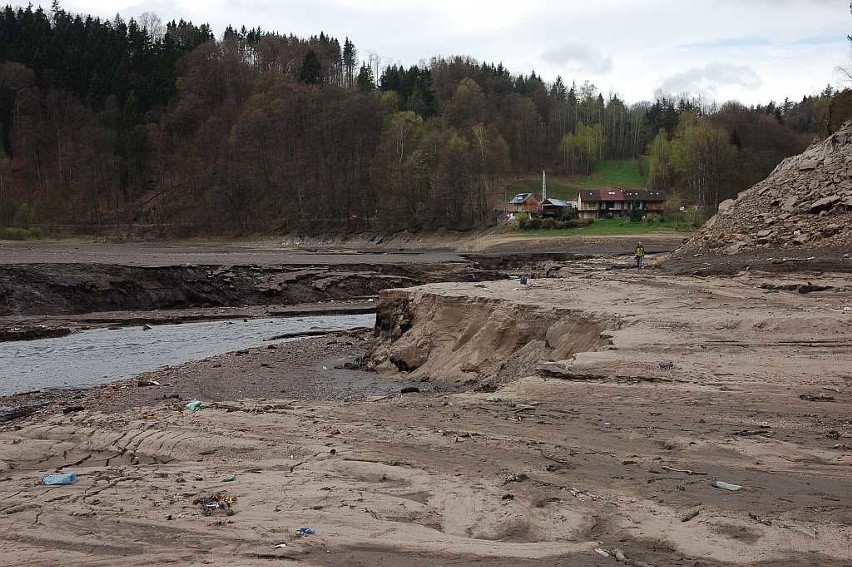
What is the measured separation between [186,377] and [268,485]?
453 inches

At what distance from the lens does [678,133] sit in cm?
11212

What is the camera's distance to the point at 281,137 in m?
109

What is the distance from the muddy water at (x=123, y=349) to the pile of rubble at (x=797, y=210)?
1617cm

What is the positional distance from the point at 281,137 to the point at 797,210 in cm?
8686

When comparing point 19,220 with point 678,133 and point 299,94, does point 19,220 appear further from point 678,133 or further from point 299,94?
point 678,133

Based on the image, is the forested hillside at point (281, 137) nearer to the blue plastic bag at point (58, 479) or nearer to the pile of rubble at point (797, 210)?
the pile of rubble at point (797, 210)

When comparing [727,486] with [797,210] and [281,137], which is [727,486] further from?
[281,137]

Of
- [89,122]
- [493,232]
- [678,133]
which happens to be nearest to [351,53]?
[89,122]

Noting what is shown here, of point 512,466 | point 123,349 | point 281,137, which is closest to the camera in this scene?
point 512,466

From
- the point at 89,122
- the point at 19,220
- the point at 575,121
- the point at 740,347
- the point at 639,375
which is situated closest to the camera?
the point at 639,375

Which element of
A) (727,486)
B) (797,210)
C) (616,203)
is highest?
(616,203)

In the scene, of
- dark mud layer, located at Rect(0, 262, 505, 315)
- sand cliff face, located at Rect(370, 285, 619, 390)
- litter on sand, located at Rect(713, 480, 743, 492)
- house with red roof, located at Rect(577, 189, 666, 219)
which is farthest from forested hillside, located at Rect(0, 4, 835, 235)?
litter on sand, located at Rect(713, 480, 743, 492)

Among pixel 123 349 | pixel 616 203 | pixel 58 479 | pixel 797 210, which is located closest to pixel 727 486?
pixel 58 479

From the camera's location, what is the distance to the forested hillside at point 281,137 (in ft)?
294
